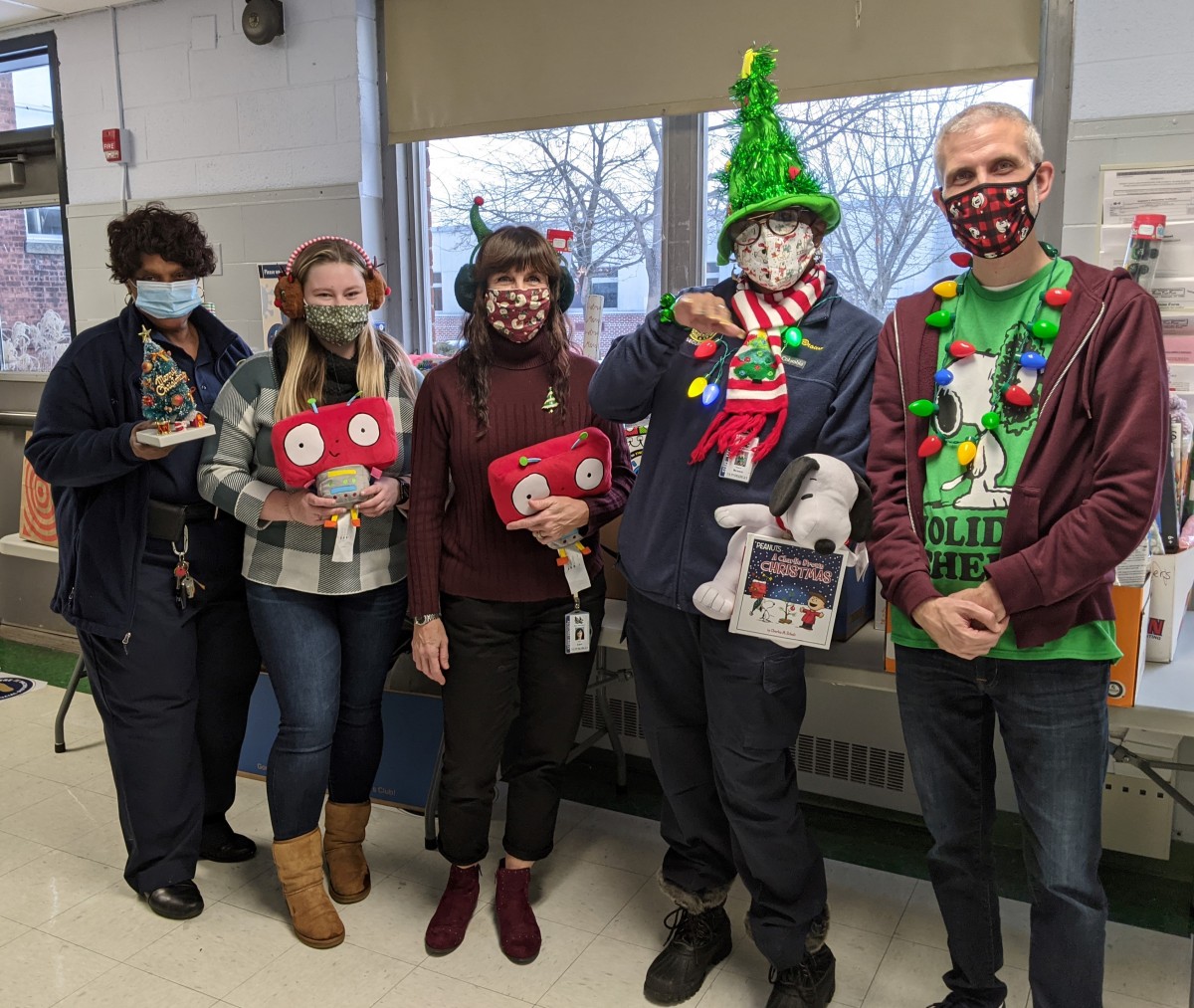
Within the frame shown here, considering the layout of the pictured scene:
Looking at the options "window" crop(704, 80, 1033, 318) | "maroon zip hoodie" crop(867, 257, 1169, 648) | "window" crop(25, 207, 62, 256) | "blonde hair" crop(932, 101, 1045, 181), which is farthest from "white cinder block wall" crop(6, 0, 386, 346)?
"maroon zip hoodie" crop(867, 257, 1169, 648)

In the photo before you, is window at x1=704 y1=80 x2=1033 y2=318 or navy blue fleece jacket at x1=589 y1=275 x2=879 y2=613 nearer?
navy blue fleece jacket at x1=589 y1=275 x2=879 y2=613

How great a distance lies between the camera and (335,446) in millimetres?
2129

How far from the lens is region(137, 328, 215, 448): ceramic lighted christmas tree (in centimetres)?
215

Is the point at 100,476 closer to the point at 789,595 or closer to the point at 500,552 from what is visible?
the point at 500,552

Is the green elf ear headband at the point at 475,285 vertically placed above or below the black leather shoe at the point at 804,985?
above

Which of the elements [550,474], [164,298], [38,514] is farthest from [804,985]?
[38,514]

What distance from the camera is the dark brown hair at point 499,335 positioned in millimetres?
2043

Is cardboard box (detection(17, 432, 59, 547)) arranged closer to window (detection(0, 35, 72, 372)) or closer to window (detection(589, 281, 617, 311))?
window (detection(0, 35, 72, 372))

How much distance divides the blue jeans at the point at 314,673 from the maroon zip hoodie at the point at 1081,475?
3.88 feet

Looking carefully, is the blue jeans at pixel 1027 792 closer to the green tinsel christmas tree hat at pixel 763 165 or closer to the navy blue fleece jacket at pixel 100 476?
the green tinsel christmas tree hat at pixel 763 165

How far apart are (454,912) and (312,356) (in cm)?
129

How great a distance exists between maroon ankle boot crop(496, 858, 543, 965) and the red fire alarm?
3.21 meters

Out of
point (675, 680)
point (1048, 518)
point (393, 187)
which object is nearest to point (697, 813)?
point (675, 680)

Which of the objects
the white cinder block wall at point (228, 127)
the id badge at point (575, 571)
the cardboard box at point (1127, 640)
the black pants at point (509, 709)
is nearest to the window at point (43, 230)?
the white cinder block wall at point (228, 127)
